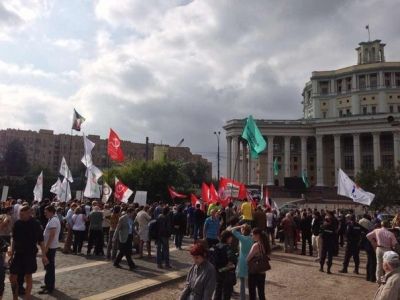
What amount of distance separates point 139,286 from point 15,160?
4080 inches

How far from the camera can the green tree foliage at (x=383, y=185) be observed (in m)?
47.2

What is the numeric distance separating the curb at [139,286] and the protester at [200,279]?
4.53 m

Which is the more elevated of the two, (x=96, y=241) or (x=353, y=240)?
(x=353, y=240)

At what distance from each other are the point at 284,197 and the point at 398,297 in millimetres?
77734

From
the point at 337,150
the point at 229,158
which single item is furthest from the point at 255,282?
the point at 229,158

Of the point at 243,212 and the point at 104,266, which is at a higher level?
the point at 243,212

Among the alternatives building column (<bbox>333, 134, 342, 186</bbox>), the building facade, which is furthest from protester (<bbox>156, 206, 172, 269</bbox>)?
building column (<bbox>333, 134, 342, 186</bbox>)

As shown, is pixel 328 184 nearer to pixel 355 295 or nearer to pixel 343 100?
pixel 343 100

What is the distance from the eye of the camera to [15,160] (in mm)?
104812

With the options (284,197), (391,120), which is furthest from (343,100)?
(391,120)

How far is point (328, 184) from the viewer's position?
98.6 metres

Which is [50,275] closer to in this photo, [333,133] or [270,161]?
[270,161]

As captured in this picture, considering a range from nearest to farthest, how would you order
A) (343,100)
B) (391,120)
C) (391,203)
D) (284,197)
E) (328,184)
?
1. (391,120)
2. (391,203)
3. (284,197)
4. (328,184)
5. (343,100)

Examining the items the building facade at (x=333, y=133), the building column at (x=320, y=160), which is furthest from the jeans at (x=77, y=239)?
the building column at (x=320, y=160)
